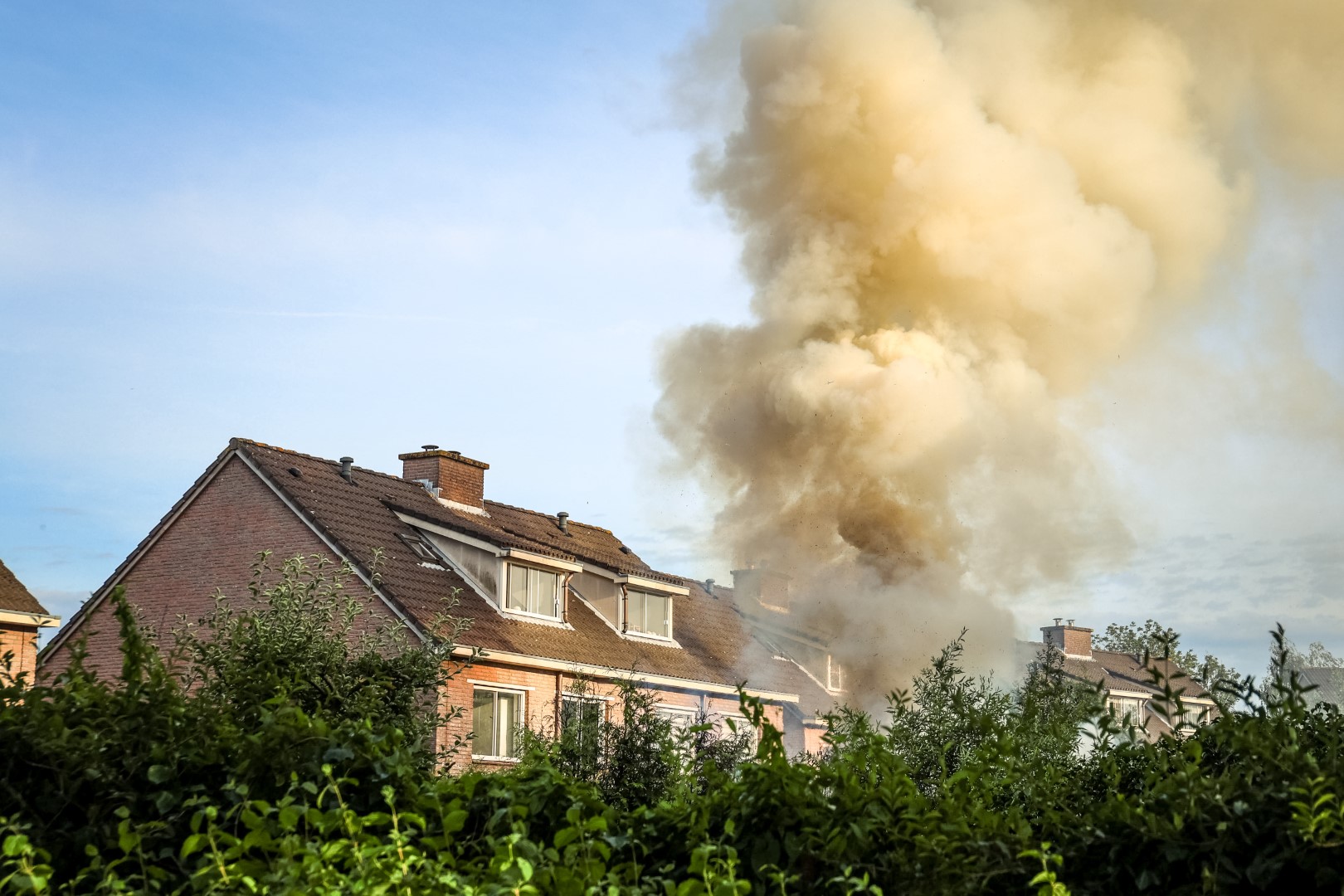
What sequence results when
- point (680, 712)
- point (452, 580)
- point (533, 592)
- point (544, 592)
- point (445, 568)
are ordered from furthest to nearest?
point (680, 712)
point (544, 592)
point (533, 592)
point (445, 568)
point (452, 580)

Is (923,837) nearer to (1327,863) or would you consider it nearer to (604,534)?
(1327,863)

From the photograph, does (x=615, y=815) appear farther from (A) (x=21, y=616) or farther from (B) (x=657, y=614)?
(B) (x=657, y=614)

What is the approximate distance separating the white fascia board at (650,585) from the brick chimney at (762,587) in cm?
370

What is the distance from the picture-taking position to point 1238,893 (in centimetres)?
489

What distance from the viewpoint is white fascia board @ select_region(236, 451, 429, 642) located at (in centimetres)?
2816

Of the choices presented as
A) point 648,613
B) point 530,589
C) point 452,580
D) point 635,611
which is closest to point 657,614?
point 648,613

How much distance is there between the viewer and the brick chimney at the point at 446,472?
37.3 metres

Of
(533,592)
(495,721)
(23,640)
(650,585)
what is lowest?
(495,721)

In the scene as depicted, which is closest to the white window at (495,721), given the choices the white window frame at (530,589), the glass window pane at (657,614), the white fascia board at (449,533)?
the white window frame at (530,589)

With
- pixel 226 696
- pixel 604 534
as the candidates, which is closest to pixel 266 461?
pixel 604 534

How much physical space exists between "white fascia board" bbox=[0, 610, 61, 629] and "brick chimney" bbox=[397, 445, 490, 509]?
1062 cm

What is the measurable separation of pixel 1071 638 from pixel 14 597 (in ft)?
177

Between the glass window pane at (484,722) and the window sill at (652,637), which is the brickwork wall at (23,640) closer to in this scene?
the glass window pane at (484,722)

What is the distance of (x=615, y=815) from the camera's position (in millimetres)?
6055
